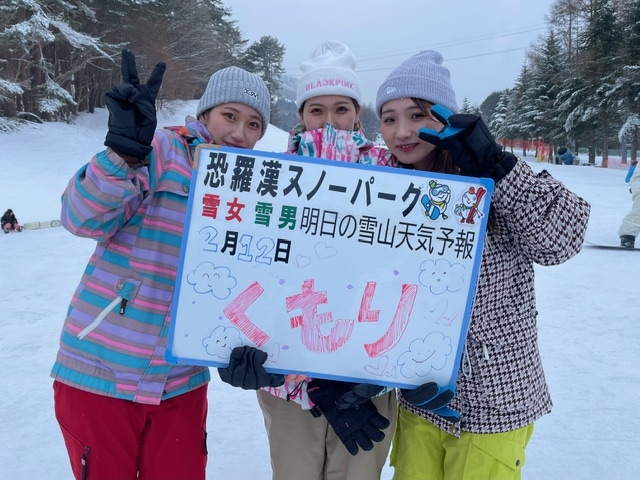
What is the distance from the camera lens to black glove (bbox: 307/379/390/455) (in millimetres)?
1614

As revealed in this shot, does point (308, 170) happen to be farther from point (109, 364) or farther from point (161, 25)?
point (161, 25)

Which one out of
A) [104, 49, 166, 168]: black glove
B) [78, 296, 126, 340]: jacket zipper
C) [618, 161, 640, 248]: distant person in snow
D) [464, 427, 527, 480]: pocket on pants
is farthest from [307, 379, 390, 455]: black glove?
[618, 161, 640, 248]: distant person in snow

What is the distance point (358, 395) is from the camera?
1.49m

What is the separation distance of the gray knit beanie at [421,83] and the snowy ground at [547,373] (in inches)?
77.1

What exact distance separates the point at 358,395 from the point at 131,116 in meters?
1.08

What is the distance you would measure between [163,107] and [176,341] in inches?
1011

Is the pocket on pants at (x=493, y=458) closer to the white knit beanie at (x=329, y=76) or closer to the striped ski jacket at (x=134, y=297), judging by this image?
the striped ski jacket at (x=134, y=297)

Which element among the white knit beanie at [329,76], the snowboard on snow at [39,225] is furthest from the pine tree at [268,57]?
the white knit beanie at [329,76]

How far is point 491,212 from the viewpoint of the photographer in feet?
5.00

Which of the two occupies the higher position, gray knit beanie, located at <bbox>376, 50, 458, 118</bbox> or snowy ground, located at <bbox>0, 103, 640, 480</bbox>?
gray knit beanie, located at <bbox>376, 50, 458, 118</bbox>

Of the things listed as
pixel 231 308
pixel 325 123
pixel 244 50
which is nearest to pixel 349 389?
pixel 231 308

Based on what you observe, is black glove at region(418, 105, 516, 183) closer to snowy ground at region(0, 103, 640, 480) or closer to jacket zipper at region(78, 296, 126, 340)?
jacket zipper at region(78, 296, 126, 340)

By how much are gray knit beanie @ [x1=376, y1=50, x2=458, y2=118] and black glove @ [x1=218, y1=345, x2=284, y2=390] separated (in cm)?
100

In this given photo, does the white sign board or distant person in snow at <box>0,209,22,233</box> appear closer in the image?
the white sign board
